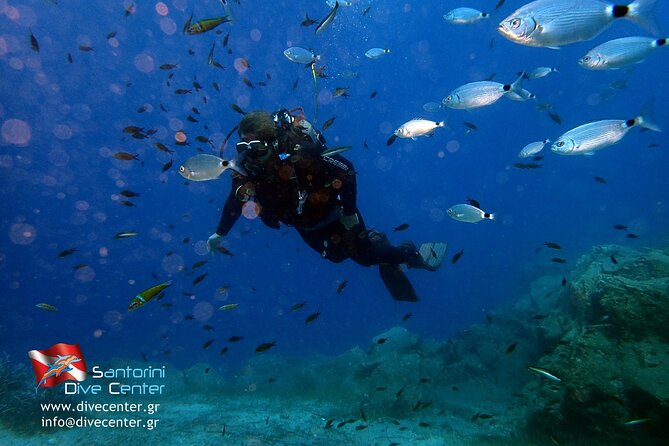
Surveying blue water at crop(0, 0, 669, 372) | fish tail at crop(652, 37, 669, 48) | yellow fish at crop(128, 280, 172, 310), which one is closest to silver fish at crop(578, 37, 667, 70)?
fish tail at crop(652, 37, 669, 48)

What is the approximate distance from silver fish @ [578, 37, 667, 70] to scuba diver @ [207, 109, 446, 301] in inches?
130

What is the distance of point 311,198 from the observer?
536 cm

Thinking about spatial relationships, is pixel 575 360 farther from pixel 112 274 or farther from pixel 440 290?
pixel 112 274

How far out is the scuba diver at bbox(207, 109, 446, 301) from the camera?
15.6 feet

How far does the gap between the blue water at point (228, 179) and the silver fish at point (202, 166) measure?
372 inches

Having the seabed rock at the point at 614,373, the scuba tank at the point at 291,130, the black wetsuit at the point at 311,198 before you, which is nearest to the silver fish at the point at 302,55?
the scuba tank at the point at 291,130

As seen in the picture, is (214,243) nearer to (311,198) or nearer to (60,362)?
(311,198)

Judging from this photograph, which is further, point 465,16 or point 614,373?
point 465,16

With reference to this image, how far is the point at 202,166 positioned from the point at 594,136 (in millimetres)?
4991

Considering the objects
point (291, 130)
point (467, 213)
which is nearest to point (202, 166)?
point (291, 130)

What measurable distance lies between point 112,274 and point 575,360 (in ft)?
278

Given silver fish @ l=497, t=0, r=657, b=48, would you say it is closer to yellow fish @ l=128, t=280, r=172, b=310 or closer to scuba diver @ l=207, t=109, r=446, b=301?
scuba diver @ l=207, t=109, r=446, b=301

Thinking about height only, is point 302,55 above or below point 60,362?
above

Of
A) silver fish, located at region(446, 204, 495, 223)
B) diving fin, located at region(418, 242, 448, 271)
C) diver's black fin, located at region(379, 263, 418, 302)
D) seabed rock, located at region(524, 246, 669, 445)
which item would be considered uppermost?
silver fish, located at region(446, 204, 495, 223)
